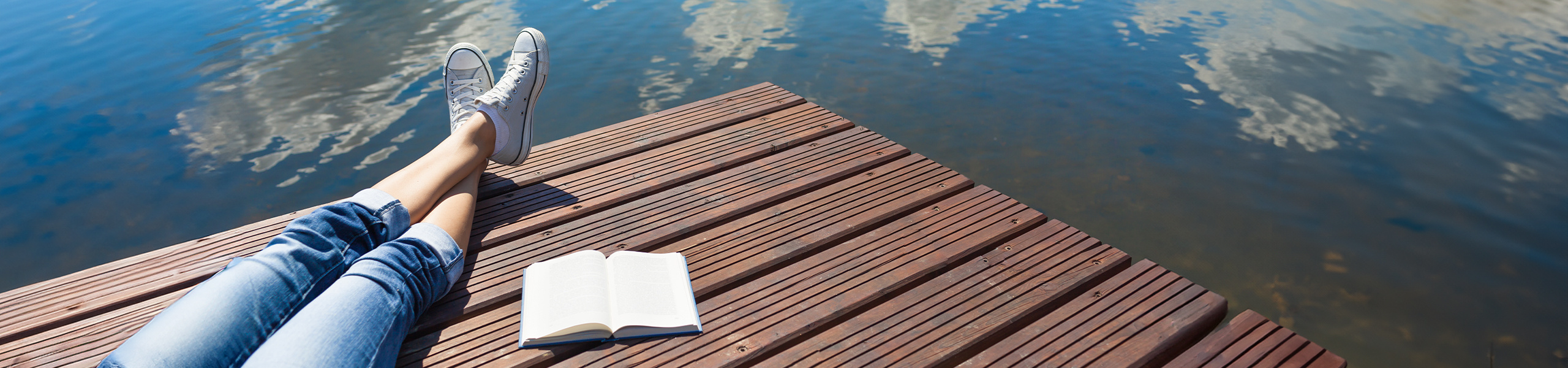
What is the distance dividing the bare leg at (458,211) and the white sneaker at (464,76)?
62 cm

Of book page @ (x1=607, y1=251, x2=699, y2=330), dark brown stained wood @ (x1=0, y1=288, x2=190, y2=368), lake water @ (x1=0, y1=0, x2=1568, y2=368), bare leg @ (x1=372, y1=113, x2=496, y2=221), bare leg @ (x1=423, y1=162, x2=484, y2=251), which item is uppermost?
bare leg @ (x1=372, y1=113, x2=496, y2=221)

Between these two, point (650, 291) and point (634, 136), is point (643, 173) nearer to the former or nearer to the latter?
point (634, 136)

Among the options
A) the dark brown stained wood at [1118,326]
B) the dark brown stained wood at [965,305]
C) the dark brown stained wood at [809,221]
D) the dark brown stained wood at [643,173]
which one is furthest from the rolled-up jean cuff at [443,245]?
the dark brown stained wood at [1118,326]

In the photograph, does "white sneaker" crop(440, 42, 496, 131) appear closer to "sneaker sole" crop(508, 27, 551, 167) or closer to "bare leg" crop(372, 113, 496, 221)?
"sneaker sole" crop(508, 27, 551, 167)

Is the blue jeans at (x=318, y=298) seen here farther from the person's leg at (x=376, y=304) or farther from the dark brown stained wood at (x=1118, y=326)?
the dark brown stained wood at (x=1118, y=326)

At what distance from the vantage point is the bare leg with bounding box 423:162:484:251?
7.31ft

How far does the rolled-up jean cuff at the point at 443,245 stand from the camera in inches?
80.6

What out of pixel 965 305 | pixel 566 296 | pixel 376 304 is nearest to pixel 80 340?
pixel 376 304

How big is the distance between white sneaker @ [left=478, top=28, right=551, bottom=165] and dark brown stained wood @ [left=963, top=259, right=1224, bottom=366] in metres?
1.91

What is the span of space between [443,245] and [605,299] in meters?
0.50

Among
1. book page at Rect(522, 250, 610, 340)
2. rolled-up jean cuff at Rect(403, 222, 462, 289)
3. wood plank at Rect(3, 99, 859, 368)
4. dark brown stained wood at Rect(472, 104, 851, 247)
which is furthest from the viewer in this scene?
wood plank at Rect(3, 99, 859, 368)

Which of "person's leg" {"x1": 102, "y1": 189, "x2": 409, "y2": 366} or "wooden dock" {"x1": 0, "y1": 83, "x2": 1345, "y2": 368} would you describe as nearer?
"person's leg" {"x1": 102, "y1": 189, "x2": 409, "y2": 366}

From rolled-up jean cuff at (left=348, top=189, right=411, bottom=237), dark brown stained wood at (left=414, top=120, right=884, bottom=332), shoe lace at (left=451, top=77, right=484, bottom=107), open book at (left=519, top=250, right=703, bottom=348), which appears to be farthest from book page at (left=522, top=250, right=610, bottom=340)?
shoe lace at (left=451, top=77, right=484, bottom=107)

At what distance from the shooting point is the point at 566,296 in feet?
6.61
